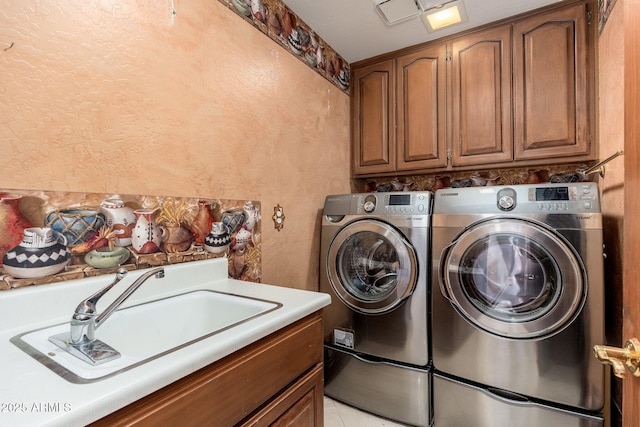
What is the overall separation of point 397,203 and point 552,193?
0.76 meters

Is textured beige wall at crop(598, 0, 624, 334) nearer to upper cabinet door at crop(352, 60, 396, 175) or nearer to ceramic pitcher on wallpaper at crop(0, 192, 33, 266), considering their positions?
upper cabinet door at crop(352, 60, 396, 175)

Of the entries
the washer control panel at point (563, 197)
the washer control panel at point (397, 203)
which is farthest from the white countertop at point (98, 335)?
the washer control panel at point (563, 197)

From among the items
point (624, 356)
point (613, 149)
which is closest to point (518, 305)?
point (613, 149)

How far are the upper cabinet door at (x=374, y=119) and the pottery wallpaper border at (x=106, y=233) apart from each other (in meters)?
1.31

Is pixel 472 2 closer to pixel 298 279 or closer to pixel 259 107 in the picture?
pixel 259 107

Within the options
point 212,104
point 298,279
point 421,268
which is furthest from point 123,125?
point 421,268

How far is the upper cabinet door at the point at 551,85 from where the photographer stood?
1835 mm

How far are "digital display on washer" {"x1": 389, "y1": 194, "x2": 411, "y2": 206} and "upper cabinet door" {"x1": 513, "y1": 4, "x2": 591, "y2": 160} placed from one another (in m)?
0.85

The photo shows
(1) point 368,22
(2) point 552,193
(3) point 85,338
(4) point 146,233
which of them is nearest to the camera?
(3) point 85,338

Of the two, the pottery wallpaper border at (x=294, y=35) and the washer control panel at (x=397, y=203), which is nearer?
the pottery wallpaper border at (x=294, y=35)

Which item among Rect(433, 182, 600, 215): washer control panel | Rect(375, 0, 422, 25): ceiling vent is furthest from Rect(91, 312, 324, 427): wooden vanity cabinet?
Rect(375, 0, 422, 25): ceiling vent

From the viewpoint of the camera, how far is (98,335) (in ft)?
2.98

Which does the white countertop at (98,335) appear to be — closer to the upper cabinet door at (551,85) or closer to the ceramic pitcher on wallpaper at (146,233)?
the ceramic pitcher on wallpaper at (146,233)

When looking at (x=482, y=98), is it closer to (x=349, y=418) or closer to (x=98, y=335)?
(x=349, y=418)
